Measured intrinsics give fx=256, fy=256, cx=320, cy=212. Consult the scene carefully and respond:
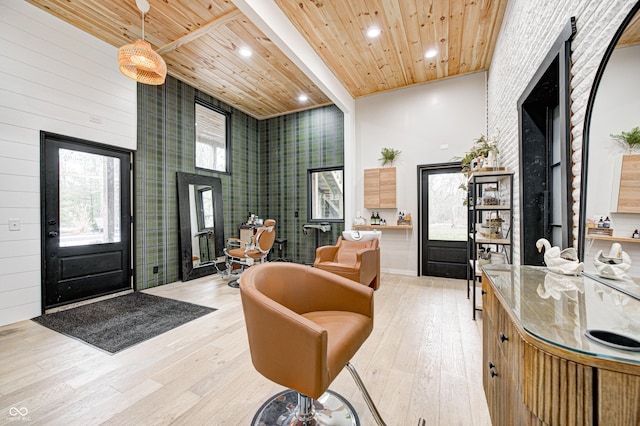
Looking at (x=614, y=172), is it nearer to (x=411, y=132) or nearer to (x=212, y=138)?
(x=411, y=132)

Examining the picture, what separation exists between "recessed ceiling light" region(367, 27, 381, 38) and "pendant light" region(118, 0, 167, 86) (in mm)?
2483

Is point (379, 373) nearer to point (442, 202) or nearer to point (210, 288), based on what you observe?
point (210, 288)

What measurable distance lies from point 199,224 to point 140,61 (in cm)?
288

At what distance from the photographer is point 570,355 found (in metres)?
0.62

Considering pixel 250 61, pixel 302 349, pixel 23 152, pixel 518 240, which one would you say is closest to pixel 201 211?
pixel 23 152

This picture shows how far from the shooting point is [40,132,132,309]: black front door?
302cm

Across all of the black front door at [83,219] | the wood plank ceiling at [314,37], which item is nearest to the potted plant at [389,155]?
the wood plank ceiling at [314,37]

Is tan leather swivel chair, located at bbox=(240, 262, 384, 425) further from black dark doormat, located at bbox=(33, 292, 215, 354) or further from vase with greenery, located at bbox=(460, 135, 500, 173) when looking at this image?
vase with greenery, located at bbox=(460, 135, 500, 173)

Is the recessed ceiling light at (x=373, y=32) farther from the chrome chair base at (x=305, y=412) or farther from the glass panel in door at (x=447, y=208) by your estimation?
the chrome chair base at (x=305, y=412)

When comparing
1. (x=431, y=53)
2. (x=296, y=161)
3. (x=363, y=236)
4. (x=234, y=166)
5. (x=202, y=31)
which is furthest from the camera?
(x=296, y=161)

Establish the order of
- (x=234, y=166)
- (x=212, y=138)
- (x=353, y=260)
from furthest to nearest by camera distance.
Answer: (x=234, y=166), (x=212, y=138), (x=353, y=260)

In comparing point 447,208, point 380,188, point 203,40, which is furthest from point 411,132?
point 203,40

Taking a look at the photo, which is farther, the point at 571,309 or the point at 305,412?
the point at 305,412

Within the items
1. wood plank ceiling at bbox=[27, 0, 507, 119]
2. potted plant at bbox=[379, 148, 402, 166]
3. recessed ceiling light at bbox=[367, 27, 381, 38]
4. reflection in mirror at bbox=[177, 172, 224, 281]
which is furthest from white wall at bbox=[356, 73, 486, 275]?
reflection in mirror at bbox=[177, 172, 224, 281]
